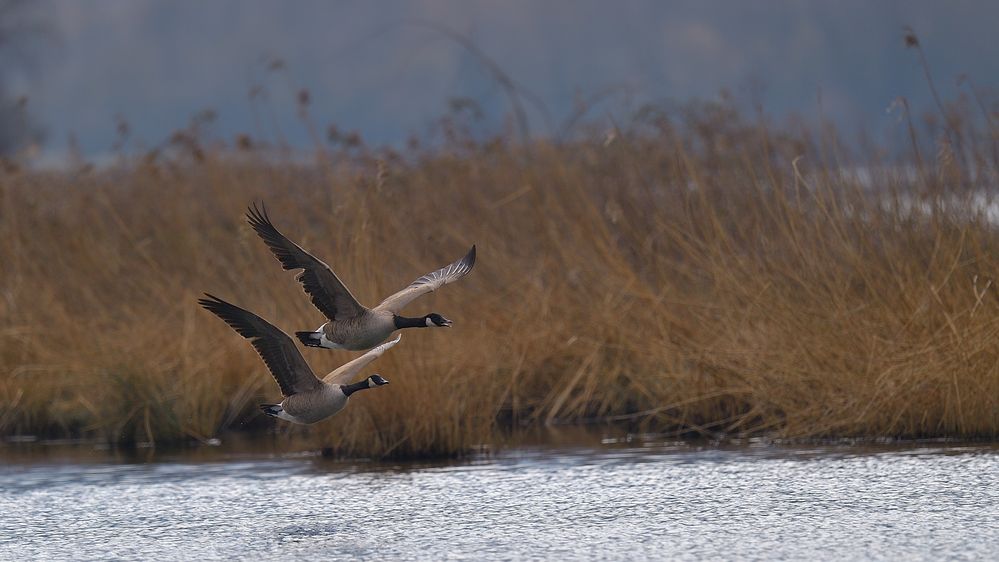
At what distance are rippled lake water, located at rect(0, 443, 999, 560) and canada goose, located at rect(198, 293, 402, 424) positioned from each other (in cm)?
44

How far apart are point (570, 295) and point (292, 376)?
372 cm

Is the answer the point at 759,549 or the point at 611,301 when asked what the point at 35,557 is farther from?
the point at 611,301

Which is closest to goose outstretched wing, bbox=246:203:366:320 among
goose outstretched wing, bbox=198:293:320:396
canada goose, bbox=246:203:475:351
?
canada goose, bbox=246:203:475:351

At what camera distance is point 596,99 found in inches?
412

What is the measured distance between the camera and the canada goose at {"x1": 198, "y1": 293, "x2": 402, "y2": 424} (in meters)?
6.08

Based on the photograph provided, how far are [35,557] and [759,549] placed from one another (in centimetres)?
248

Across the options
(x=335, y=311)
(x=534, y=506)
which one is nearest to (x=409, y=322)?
(x=335, y=311)

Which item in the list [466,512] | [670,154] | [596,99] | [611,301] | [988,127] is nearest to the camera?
[466,512]

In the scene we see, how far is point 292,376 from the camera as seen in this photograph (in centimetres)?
629

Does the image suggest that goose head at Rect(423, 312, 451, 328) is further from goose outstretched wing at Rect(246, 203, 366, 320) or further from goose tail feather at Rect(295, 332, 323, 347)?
goose tail feather at Rect(295, 332, 323, 347)

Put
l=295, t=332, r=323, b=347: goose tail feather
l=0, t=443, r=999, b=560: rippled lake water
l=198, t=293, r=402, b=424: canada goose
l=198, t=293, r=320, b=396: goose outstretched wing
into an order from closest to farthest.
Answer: l=0, t=443, r=999, b=560: rippled lake water → l=295, t=332, r=323, b=347: goose tail feather → l=198, t=293, r=402, b=424: canada goose → l=198, t=293, r=320, b=396: goose outstretched wing

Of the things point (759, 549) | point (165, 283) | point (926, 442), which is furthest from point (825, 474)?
point (165, 283)

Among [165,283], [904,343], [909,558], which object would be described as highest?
[165,283]

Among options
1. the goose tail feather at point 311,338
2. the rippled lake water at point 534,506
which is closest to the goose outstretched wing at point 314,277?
the goose tail feather at point 311,338
